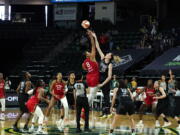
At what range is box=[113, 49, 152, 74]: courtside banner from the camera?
3142 centimetres

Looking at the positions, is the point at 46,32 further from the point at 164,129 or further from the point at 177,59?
the point at 164,129

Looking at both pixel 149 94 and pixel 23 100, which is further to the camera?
pixel 149 94

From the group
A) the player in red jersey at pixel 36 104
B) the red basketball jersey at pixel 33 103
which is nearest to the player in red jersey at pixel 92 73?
the player in red jersey at pixel 36 104

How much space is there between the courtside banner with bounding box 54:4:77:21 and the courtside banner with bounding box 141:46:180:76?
471 inches

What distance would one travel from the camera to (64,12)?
41.1m

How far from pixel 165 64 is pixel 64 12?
14096 millimetres

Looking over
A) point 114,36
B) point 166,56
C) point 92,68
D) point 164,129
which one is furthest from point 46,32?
point 92,68

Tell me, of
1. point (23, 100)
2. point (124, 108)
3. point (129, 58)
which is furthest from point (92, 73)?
point (129, 58)

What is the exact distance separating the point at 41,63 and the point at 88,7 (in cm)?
812

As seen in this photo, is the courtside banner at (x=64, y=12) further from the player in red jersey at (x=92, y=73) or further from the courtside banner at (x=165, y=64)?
the player in red jersey at (x=92, y=73)

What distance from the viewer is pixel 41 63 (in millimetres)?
36719

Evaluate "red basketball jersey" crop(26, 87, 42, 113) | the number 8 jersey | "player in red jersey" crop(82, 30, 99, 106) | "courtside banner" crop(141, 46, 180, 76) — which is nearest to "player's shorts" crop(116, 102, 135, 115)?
"player in red jersey" crop(82, 30, 99, 106)

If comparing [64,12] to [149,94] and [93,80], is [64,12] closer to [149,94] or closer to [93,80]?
[149,94]

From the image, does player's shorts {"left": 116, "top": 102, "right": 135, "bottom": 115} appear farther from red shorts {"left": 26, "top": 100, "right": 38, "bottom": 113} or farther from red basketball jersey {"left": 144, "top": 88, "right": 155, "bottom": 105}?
red basketball jersey {"left": 144, "top": 88, "right": 155, "bottom": 105}
